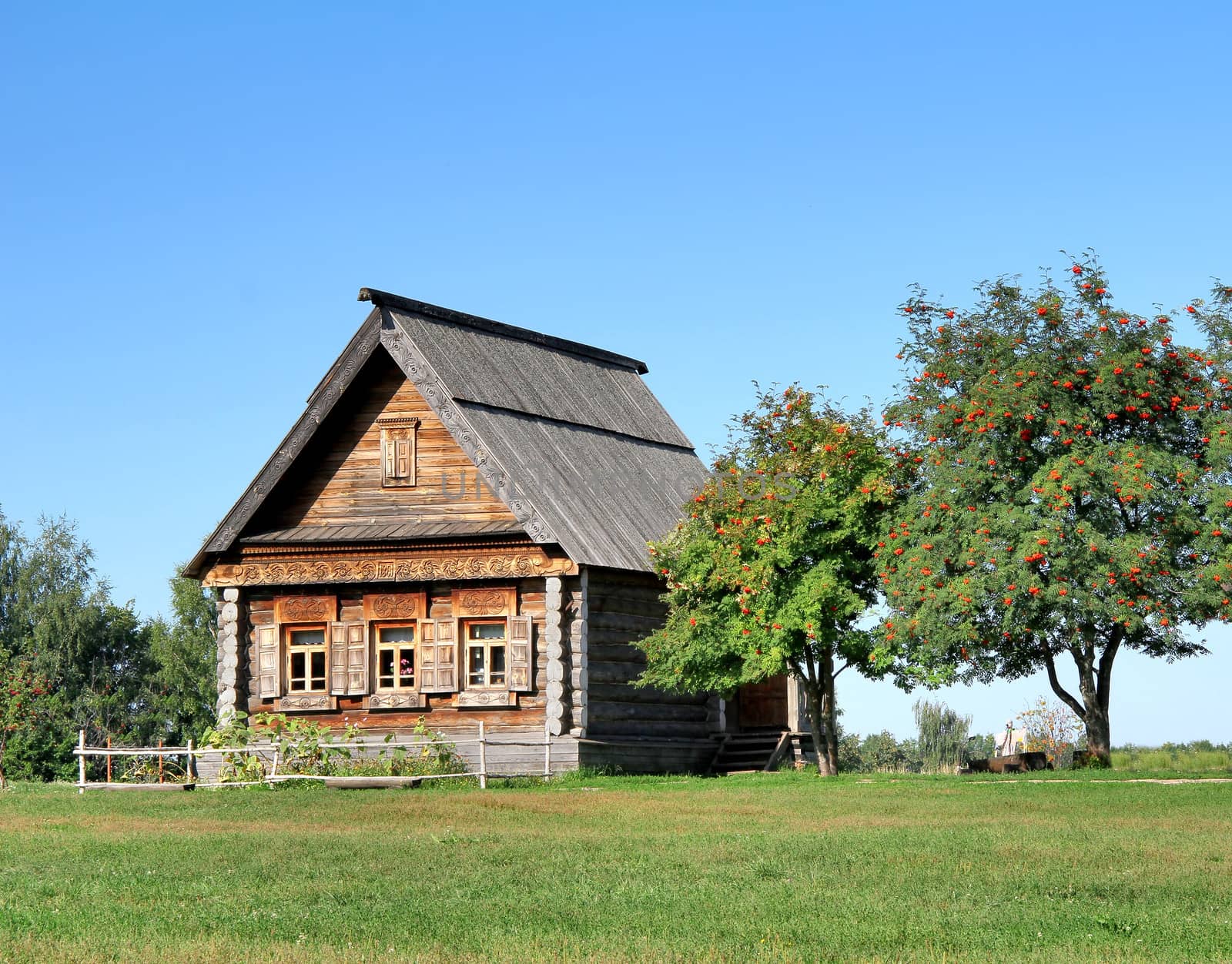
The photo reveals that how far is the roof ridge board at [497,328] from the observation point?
32469 millimetres

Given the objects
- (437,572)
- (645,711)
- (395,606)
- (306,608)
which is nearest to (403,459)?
(437,572)

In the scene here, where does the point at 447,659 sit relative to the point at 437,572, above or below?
below

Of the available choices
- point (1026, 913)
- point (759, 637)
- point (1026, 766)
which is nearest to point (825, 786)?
point (759, 637)

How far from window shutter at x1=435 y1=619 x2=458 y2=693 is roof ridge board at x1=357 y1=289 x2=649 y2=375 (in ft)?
21.0

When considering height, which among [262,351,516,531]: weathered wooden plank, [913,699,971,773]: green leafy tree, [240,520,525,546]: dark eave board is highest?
[262,351,516,531]: weathered wooden plank

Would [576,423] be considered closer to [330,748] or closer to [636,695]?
[636,695]

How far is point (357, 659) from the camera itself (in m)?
32.8

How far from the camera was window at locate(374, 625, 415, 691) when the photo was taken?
1284 inches

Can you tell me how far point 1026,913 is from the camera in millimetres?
12797

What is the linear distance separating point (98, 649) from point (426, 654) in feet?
100

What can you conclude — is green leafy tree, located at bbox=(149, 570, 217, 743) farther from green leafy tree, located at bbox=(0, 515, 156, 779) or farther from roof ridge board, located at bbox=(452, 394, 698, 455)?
roof ridge board, located at bbox=(452, 394, 698, 455)

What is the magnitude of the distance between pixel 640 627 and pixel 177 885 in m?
19.3

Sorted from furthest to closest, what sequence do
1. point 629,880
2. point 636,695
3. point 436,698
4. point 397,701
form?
1. point 636,695
2. point 397,701
3. point 436,698
4. point 629,880

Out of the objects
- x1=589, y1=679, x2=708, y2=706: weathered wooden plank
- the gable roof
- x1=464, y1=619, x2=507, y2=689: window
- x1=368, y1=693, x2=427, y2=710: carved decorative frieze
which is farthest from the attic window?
x1=589, y1=679, x2=708, y2=706: weathered wooden plank
